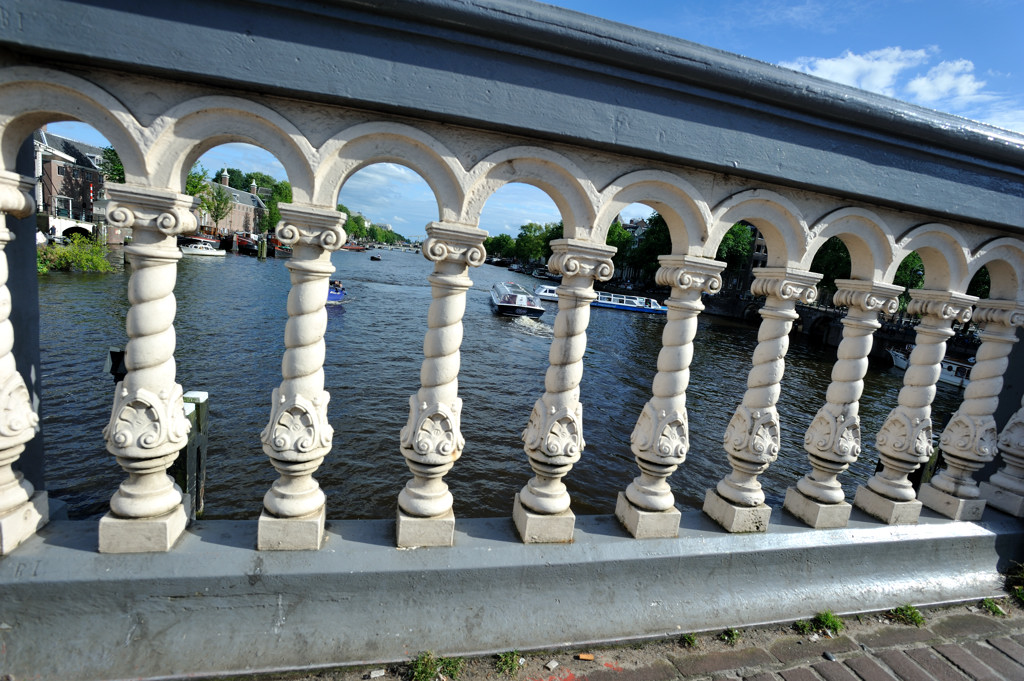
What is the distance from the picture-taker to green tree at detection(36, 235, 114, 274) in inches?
996

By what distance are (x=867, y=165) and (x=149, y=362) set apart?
407cm

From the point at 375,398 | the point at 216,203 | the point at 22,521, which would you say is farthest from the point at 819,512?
the point at 216,203

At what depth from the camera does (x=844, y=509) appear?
367 cm

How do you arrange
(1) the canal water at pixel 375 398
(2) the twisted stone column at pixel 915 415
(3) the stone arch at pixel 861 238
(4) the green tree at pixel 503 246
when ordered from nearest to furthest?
(3) the stone arch at pixel 861 238
(2) the twisted stone column at pixel 915 415
(1) the canal water at pixel 375 398
(4) the green tree at pixel 503 246

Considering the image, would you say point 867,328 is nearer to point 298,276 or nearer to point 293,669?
point 298,276

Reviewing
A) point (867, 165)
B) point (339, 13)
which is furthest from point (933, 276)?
point (339, 13)

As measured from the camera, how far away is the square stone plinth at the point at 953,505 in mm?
4105

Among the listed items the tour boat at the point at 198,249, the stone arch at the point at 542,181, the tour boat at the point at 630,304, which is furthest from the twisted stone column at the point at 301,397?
the tour boat at the point at 198,249

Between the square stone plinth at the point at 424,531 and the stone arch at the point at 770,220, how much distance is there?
2.11 metres

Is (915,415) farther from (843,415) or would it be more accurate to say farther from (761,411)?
(761,411)

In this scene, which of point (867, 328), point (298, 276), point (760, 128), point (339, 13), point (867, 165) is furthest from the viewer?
point (867, 328)

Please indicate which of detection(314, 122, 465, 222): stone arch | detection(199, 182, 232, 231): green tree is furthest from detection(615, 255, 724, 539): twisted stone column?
detection(199, 182, 232, 231): green tree

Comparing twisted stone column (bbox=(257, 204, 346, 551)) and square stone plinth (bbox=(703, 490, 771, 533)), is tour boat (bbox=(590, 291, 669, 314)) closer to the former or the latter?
square stone plinth (bbox=(703, 490, 771, 533))

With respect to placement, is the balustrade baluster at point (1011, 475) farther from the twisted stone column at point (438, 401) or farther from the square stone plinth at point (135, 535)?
the square stone plinth at point (135, 535)
